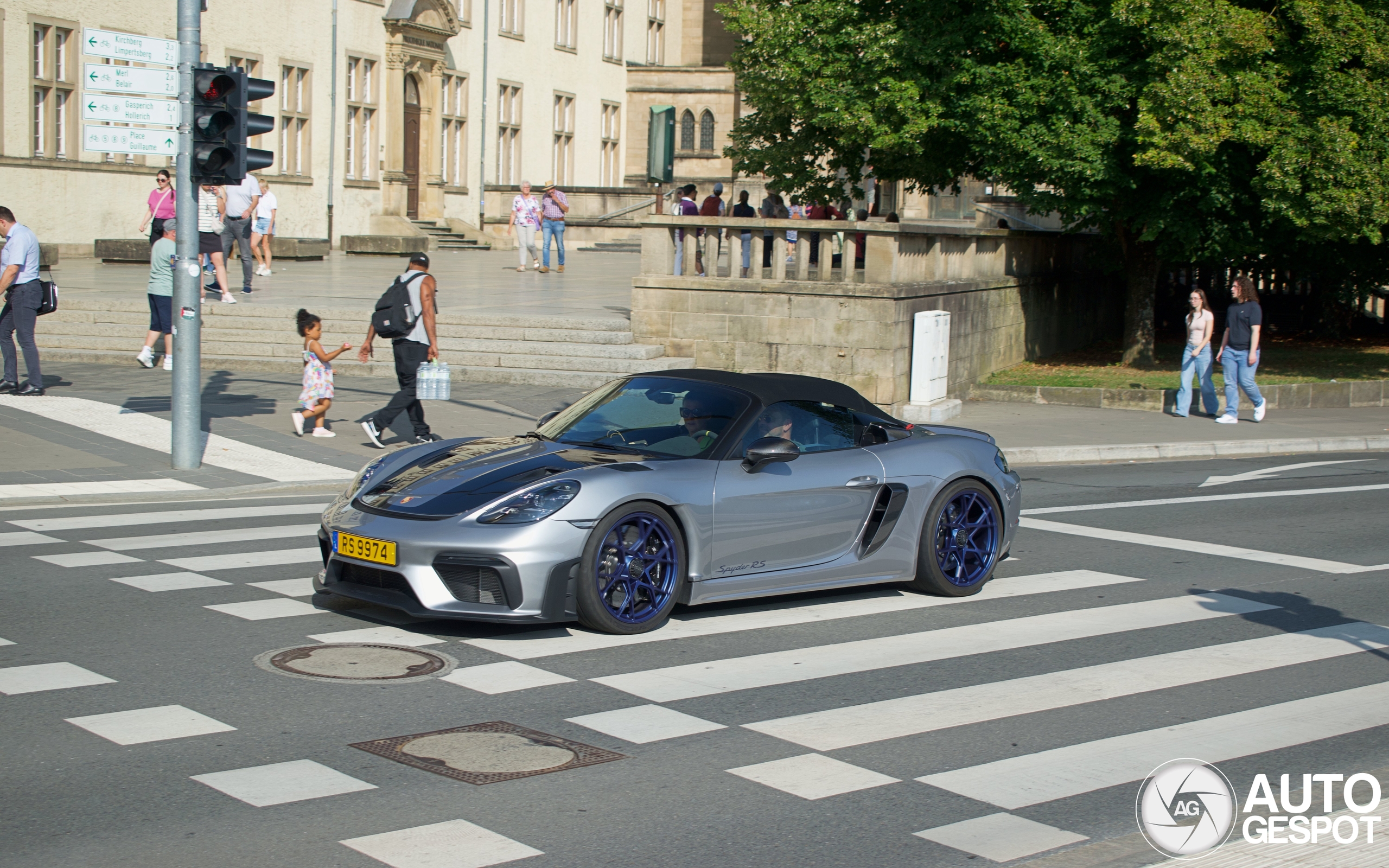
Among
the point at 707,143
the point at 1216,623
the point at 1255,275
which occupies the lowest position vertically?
the point at 1216,623

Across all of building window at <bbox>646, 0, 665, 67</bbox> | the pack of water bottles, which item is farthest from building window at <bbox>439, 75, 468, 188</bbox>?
the pack of water bottles

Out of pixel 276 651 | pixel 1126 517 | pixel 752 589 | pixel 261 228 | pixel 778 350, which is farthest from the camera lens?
pixel 261 228

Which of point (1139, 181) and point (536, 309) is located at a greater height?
point (1139, 181)

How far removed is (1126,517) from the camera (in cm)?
1251

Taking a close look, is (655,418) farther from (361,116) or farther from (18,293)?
(361,116)

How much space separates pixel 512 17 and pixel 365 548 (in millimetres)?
43417

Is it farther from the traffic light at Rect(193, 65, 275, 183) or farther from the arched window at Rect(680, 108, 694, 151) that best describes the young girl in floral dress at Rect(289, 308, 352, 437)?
the arched window at Rect(680, 108, 694, 151)

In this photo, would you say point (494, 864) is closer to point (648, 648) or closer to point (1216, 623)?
point (648, 648)

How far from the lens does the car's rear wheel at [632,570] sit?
7.39 meters

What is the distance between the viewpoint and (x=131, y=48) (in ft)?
41.2

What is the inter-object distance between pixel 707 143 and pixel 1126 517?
151ft

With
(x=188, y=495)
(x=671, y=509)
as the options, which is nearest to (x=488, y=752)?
(x=671, y=509)

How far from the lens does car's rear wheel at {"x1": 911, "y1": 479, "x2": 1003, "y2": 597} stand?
29.1 ft

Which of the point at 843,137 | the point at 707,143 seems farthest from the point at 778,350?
the point at 707,143
